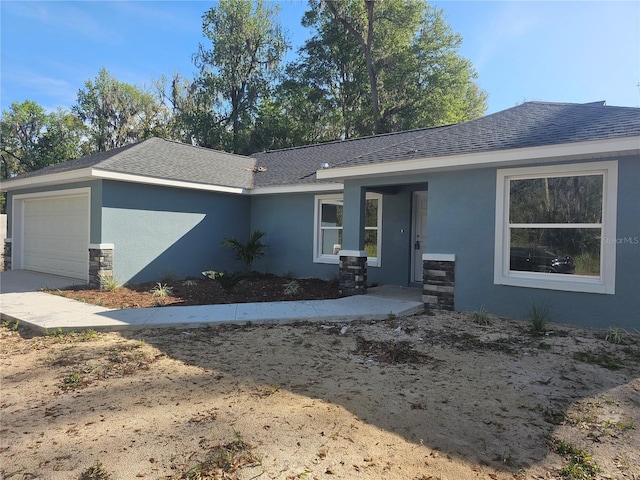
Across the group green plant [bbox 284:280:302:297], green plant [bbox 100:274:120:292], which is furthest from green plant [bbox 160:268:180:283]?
green plant [bbox 284:280:302:297]

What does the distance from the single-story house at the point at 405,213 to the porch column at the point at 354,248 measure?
0.03 metres

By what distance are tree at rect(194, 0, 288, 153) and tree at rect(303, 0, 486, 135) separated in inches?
157

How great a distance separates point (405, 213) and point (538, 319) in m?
4.65

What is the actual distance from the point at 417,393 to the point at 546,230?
168 inches

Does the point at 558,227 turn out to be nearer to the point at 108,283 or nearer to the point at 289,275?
the point at 289,275

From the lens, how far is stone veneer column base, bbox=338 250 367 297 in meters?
8.87

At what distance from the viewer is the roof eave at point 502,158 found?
5699 millimetres

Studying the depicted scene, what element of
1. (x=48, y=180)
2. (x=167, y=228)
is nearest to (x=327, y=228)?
(x=167, y=228)

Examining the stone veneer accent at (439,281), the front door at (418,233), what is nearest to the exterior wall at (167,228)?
the front door at (418,233)

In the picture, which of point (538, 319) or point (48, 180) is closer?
point (538, 319)

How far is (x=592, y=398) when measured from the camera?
3.82 meters

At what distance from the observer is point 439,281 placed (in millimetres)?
7570

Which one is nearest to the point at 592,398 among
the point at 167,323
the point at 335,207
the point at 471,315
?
the point at 471,315

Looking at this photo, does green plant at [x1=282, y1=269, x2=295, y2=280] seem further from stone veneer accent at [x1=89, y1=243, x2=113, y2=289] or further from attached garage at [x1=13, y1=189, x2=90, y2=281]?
attached garage at [x1=13, y1=189, x2=90, y2=281]
